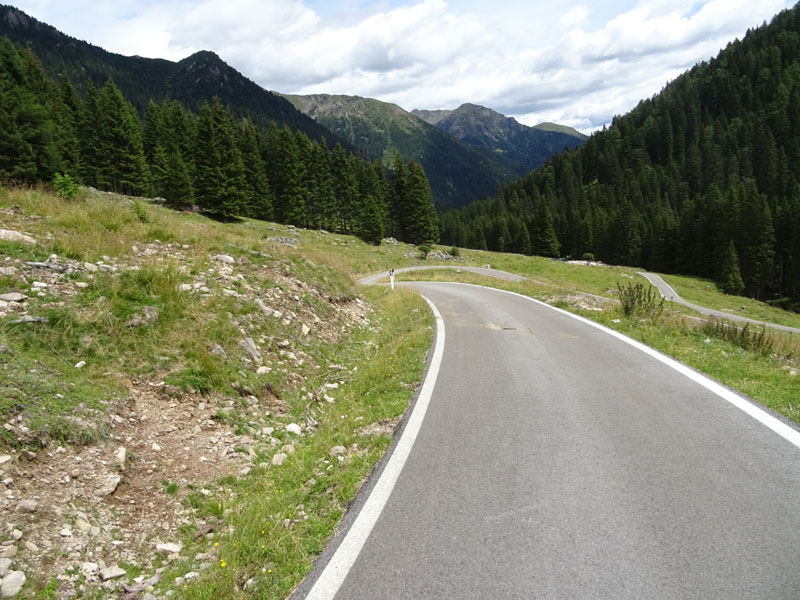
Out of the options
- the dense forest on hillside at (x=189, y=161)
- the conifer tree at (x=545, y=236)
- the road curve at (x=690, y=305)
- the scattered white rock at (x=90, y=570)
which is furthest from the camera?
the conifer tree at (x=545, y=236)

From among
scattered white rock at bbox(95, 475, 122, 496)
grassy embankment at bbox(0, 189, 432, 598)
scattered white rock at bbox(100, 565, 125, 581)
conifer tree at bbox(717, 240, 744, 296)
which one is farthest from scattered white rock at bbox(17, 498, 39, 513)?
conifer tree at bbox(717, 240, 744, 296)

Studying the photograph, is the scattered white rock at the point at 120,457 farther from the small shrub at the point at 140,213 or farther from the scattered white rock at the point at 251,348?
the small shrub at the point at 140,213

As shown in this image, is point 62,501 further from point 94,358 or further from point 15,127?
point 15,127

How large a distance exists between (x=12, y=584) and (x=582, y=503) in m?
4.38

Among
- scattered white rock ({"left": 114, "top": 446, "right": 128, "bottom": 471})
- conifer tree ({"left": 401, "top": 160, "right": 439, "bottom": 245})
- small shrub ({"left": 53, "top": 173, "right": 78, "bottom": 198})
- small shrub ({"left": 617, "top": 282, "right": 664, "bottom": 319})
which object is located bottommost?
scattered white rock ({"left": 114, "top": 446, "right": 128, "bottom": 471})

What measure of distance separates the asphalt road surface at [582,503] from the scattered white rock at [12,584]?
6.44ft

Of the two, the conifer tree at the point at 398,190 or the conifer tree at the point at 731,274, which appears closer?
the conifer tree at the point at 731,274

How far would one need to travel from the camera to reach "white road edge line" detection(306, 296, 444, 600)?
9.78 ft

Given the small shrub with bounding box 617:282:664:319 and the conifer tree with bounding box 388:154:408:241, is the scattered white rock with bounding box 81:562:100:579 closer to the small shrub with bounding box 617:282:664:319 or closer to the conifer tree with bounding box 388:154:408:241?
the small shrub with bounding box 617:282:664:319

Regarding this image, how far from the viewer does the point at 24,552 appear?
3.10 m

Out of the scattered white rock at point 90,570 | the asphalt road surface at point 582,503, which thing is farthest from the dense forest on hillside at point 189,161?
the asphalt road surface at point 582,503

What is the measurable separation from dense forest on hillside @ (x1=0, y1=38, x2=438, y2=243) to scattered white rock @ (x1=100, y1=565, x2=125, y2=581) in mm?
30660

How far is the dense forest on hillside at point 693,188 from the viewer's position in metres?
67.0

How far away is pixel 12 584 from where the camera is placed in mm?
2861
